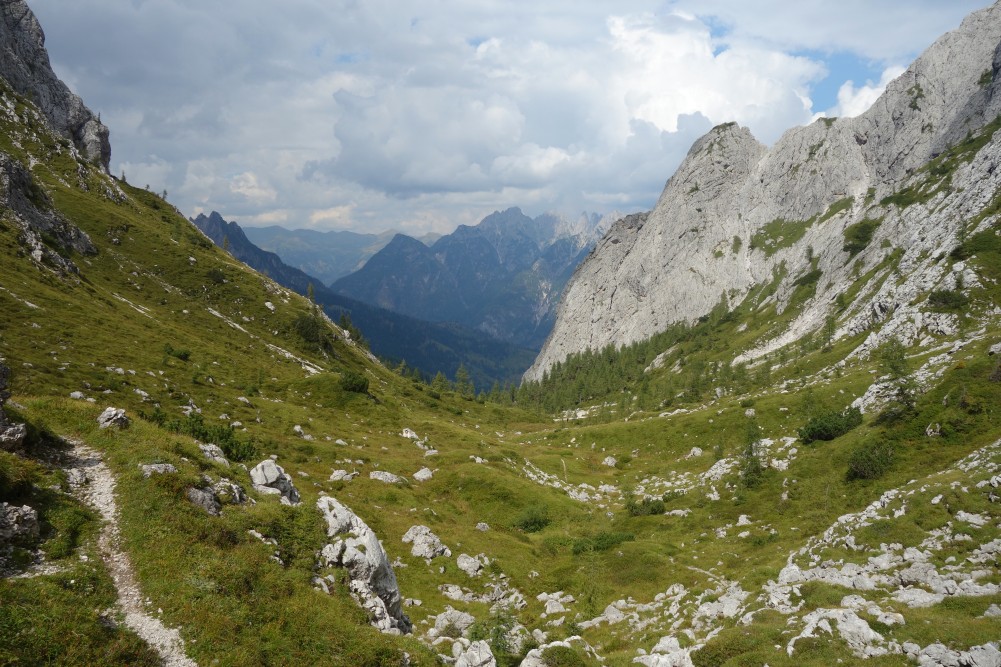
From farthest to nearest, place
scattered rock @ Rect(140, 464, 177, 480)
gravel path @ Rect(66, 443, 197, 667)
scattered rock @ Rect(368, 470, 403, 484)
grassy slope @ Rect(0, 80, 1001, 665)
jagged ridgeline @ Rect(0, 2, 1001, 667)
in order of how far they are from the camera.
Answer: scattered rock @ Rect(368, 470, 403, 484) < scattered rock @ Rect(140, 464, 177, 480) < jagged ridgeline @ Rect(0, 2, 1001, 667) < grassy slope @ Rect(0, 80, 1001, 665) < gravel path @ Rect(66, 443, 197, 667)

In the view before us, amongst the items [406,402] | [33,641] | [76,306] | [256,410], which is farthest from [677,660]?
[406,402]

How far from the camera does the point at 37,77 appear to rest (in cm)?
18338

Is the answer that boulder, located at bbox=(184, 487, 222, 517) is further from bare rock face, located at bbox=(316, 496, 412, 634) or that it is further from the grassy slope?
bare rock face, located at bbox=(316, 496, 412, 634)

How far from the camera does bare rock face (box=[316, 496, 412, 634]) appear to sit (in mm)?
Result: 23664

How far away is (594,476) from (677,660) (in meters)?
69.1

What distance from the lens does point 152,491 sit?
838 inches

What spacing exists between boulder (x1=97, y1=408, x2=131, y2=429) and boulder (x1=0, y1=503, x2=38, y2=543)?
26.0 ft

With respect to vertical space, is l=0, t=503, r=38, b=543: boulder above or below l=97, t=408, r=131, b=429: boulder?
below

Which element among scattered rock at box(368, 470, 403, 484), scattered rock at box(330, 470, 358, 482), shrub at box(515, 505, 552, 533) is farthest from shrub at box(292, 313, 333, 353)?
shrub at box(515, 505, 552, 533)

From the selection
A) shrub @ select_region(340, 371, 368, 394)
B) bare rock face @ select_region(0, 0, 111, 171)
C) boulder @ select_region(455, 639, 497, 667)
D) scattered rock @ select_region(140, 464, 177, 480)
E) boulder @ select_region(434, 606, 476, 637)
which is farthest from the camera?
bare rock face @ select_region(0, 0, 111, 171)

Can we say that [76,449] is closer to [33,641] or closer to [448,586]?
[33,641]

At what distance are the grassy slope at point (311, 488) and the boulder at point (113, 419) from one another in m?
0.84

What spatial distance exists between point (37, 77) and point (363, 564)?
251087mm

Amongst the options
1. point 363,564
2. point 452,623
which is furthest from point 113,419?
point 452,623
